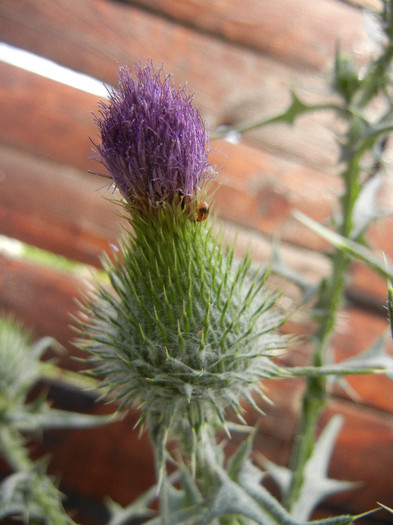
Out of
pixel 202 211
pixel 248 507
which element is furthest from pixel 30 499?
pixel 202 211

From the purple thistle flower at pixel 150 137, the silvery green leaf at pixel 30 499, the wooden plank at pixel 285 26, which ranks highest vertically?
the wooden plank at pixel 285 26

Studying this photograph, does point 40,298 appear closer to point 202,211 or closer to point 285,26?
point 202,211

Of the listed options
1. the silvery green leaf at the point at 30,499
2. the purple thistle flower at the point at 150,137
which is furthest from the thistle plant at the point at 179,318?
the silvery green leaf at the point at 30,499

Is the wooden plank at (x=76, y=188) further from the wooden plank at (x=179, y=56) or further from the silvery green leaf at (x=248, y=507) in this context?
the silvery green leaf at (x=248, y=507)

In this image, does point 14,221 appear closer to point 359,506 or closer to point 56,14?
point 56,14

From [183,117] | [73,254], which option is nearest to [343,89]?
[183,117]

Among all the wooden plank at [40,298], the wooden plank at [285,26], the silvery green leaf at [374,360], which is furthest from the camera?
the wooden plank at [285,26]
